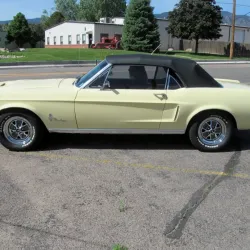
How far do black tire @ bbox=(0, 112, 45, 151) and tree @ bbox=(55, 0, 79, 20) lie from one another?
338 feet

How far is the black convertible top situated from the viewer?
18.4ft

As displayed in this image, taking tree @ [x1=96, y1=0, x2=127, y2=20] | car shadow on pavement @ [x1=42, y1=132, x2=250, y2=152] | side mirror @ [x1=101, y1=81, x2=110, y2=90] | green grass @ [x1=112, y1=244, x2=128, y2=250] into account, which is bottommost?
green grass @ [x1=112, y1=244, x2=128, y2=250]

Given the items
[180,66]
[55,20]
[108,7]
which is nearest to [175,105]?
[180,66]

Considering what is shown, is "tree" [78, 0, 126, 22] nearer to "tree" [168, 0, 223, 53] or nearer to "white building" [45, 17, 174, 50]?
"white building" [45, 17, 174, 50]

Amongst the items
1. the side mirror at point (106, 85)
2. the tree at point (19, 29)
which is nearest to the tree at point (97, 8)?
the tree at point (19, 29)

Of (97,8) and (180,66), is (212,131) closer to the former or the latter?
(180,66)

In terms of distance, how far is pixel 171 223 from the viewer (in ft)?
12.0

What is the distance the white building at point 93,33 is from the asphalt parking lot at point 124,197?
46.9 m

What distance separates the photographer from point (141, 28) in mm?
40875

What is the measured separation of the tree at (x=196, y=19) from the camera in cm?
4300

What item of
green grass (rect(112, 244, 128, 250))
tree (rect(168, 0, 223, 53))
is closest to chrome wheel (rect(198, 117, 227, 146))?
green grass (rect(112, 244, 128, 250))

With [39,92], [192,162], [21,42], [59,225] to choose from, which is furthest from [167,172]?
[21,42]

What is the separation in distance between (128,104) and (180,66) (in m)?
0.99

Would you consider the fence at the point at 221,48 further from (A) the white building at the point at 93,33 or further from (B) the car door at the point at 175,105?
(B) the car door at the point at 175,105
